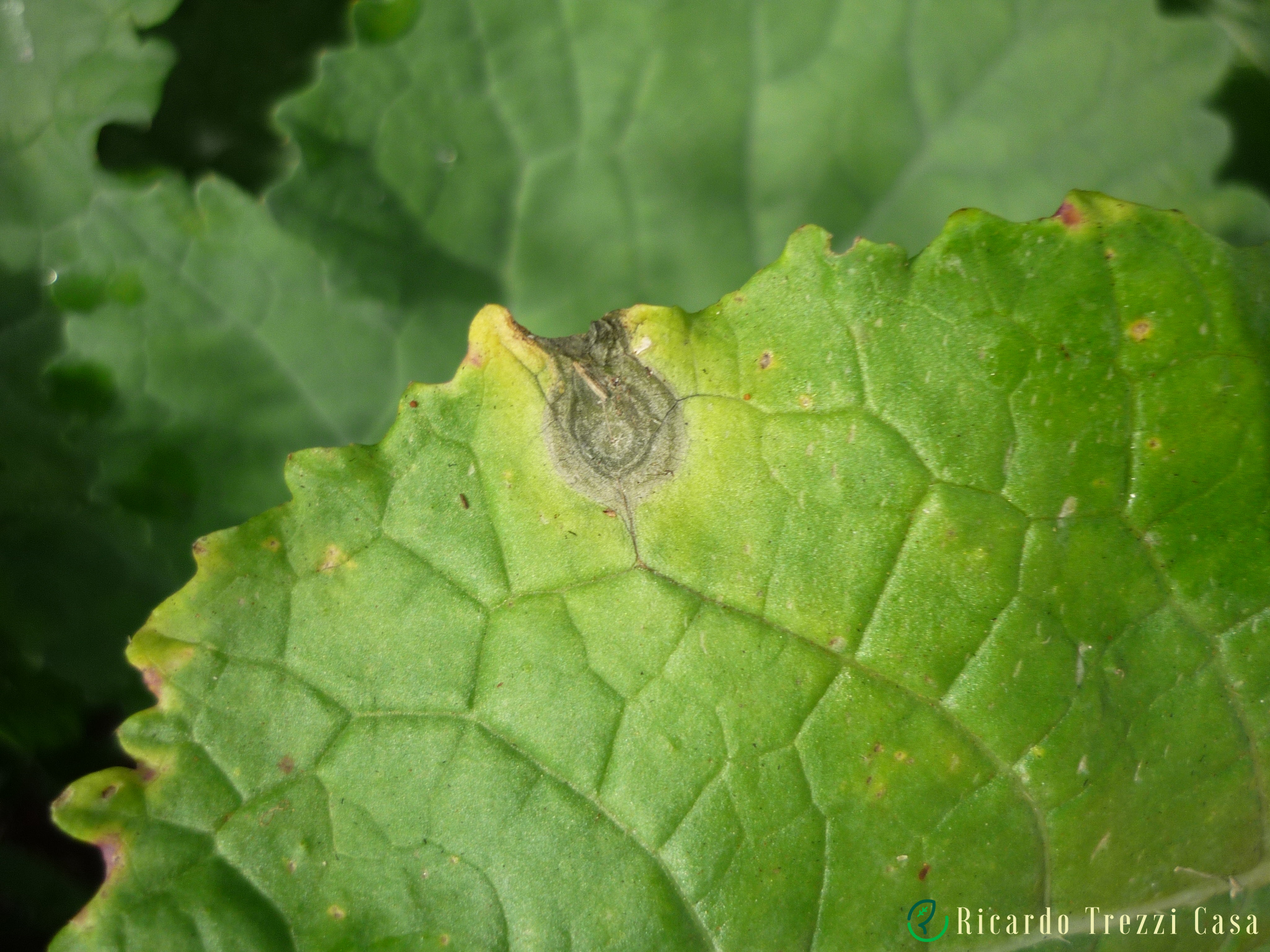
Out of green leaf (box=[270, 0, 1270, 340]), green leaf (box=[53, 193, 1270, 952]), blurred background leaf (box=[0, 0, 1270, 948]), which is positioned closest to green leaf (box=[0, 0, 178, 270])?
blurred background leaf (box=[0, 0, 1270, 948])

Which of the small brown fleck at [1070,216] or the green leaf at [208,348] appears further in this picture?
the green leaf at [208,348]

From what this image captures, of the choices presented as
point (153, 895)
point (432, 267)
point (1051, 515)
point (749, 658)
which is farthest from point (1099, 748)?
point (432, 267)

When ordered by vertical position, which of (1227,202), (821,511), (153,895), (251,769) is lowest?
(153,895)

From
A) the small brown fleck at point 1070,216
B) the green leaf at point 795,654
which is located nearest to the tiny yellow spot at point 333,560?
the green leaf at point 795,654

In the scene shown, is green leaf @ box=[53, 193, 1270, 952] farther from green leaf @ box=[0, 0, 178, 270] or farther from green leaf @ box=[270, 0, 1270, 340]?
green leaf @ box=[0, 0, 178, 270]

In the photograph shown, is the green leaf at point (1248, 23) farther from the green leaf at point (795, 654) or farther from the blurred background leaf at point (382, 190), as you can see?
the green leaf at point (795, 654)

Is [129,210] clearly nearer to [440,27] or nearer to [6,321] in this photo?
[6,321]

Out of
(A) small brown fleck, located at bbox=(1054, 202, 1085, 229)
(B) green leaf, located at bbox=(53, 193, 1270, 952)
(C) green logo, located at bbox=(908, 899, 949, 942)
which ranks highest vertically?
(A) small brown fleck, located at bbox=(1054, 202, 1085, 229)
